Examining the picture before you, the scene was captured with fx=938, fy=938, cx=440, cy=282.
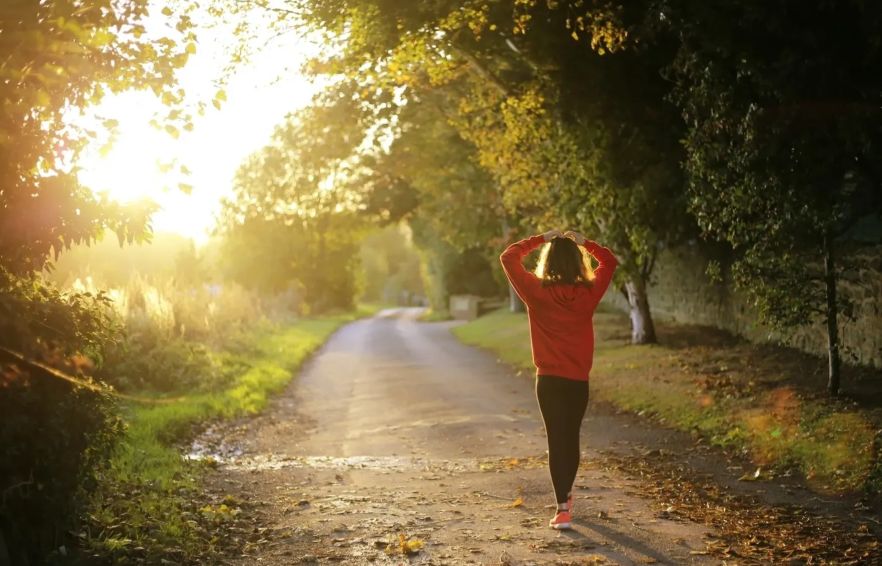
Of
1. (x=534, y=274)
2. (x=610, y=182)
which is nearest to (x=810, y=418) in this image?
(x=534, y=274)

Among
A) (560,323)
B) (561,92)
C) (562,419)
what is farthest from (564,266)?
(561,92)

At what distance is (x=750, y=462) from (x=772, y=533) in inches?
126

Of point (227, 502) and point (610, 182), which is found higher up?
point (610, 182)

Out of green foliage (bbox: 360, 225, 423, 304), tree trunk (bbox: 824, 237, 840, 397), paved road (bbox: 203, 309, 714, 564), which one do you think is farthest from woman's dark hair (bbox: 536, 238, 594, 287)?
green foliage (bbox: 360, 225, 423, 304)

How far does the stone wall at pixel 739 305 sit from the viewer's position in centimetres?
1268

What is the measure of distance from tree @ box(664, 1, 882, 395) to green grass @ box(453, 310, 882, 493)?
1.15m

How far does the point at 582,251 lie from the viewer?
736 cm

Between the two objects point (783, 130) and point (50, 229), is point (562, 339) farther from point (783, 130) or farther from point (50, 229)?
point (783, 130)

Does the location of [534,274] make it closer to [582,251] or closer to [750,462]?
[582,251]

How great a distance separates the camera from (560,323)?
6.97 m

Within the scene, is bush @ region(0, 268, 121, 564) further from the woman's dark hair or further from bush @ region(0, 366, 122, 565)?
the woman's dark hair

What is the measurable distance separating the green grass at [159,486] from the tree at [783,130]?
7021 mm

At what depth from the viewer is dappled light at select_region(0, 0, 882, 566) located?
6090mm

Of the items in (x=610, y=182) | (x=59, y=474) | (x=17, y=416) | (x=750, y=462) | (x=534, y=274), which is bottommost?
(x=750, y=462)
